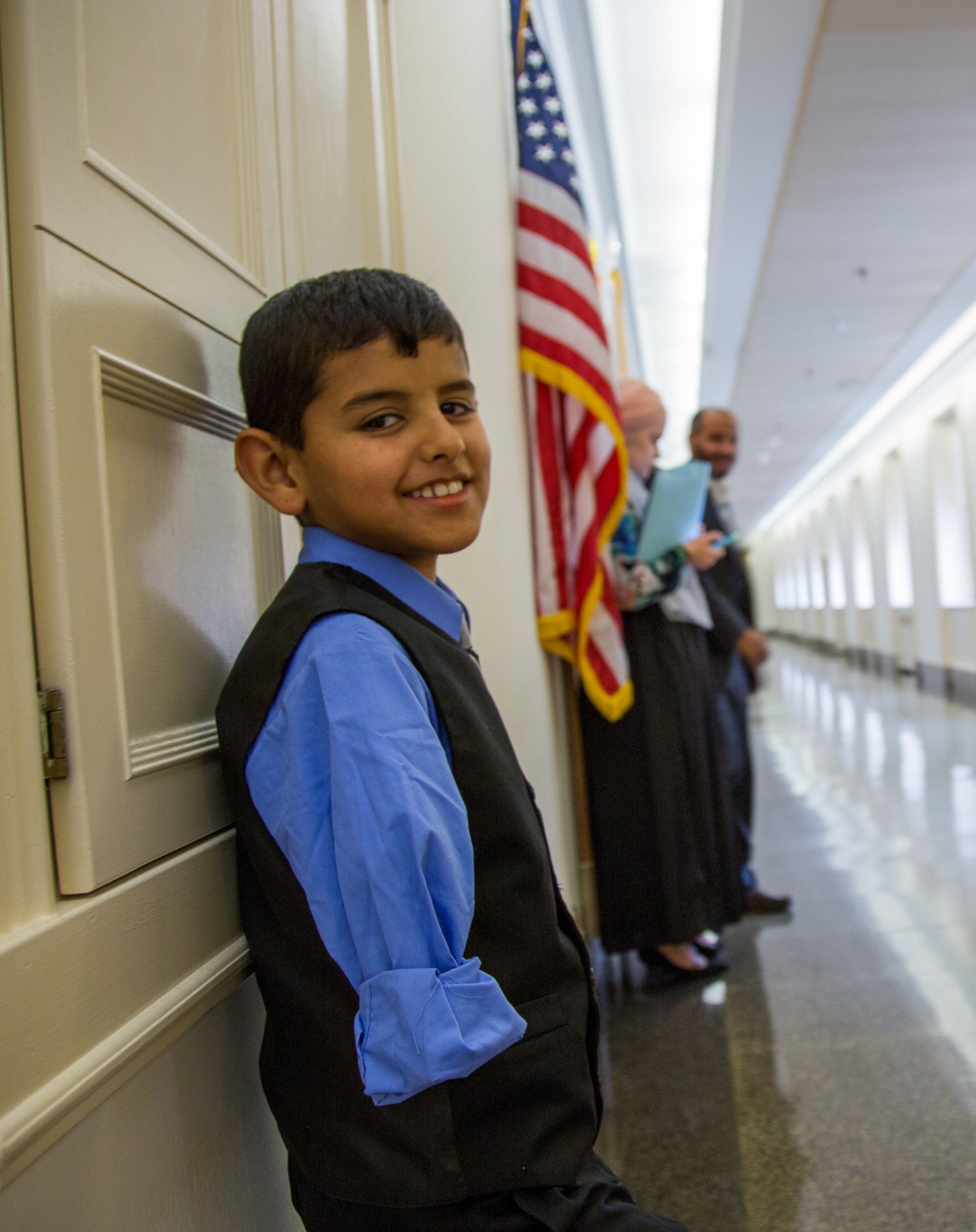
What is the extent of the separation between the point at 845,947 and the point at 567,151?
2347 mm

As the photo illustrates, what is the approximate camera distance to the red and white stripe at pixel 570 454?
8.48ft

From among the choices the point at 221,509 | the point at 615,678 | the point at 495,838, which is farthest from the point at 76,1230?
the point at 615,678

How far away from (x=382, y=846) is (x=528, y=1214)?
0.35 metres

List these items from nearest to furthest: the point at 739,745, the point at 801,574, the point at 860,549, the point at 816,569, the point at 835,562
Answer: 1. the point at 739,745
2. the point at 860,549
3. the point at 835,562
4. the point at 816,569
5. the point at 801,574

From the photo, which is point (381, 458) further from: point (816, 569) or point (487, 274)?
point (816, 569)

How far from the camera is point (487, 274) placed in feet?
7.39

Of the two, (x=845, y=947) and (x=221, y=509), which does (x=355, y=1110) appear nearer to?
(x=221, y=509)

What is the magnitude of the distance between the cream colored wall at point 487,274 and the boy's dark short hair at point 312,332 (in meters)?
0.64

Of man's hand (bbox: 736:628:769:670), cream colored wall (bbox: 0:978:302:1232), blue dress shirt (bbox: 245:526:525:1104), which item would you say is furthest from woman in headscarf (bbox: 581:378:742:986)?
blue dress shirt (bbox: 245:526:525:1104)

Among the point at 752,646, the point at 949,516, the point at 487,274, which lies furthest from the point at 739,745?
the point at 949,516

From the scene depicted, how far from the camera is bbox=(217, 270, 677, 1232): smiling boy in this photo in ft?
2.27

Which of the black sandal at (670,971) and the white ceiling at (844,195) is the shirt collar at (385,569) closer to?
the black sandal at (670,971)

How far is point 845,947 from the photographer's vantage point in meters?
2.98

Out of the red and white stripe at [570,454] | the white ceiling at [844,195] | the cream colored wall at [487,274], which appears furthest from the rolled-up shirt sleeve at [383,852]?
the white ceiling at [844,195]
